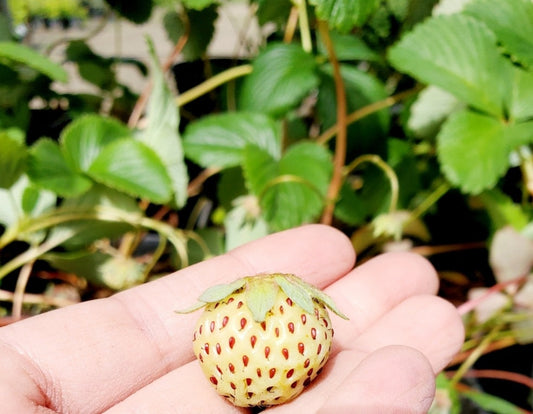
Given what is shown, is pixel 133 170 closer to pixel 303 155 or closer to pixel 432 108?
pixel 303 155

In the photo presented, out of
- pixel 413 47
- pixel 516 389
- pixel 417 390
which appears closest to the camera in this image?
pixel 417 390

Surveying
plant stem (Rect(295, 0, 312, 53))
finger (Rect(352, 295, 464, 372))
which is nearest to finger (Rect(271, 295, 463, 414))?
finger (Rect(352, 295, 464, 372))

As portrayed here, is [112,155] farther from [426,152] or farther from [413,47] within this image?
[426,152]

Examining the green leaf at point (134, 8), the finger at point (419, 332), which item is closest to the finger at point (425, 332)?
the finger at point (419, 332)

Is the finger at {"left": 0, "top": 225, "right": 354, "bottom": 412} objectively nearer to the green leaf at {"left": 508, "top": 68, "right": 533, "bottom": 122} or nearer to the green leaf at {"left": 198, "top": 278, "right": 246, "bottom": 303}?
the green leaf at {"left": 198, "top": 278, "right": 246, "bottom": 303}

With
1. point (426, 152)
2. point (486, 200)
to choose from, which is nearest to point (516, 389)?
point (486, 200)

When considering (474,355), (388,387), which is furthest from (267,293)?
(474,355)

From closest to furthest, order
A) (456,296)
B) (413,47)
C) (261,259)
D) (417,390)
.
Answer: (417,390) → (261,259) → (413,47) → (456,296)

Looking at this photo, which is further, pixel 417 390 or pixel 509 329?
pixel 509 329
